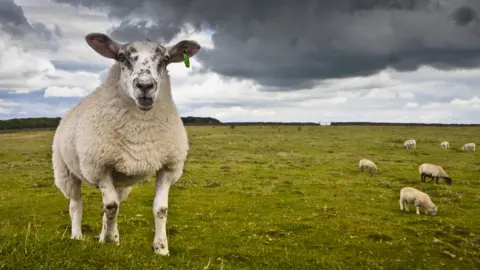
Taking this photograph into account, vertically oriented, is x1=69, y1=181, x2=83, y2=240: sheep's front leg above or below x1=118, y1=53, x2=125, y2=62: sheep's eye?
below

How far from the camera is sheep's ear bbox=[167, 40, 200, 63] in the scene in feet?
24.3

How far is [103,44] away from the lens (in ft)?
24.0

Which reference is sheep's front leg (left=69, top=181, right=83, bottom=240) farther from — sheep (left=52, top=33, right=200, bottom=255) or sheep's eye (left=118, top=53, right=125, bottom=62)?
sheep's eye (left=118, top=53, right=125, bottom=62)

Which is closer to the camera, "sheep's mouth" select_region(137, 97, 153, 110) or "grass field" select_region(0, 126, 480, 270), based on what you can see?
"grass field" select_region(0, 126, 480, 270)

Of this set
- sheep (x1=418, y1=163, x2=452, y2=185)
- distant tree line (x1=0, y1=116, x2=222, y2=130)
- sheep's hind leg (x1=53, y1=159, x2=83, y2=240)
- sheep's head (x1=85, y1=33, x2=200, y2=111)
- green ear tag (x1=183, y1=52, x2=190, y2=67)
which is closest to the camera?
sheep's head (x1=85, y1=33, x2=200, y2=111)

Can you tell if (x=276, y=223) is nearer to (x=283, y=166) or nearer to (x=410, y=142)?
(x=283, y=166)

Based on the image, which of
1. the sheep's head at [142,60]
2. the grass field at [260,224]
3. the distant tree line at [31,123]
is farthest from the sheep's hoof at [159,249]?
the distant tree line at [31,123]

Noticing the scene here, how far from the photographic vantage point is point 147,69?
254 inches

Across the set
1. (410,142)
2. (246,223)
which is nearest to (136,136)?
(246,223)

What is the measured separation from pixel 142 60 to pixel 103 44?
1.19m

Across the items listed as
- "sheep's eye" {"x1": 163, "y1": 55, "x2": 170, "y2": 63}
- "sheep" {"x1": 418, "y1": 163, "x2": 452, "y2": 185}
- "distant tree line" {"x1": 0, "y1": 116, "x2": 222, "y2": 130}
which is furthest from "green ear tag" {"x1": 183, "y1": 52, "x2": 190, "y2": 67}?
"distant tree line" {"x1": 0, "y1": 116, "x2": 222, "y2": 130}

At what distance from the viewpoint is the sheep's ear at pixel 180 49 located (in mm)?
A: 7418

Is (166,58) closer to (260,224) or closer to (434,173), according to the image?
(260,224)

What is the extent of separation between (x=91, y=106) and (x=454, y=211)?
18.9 m
